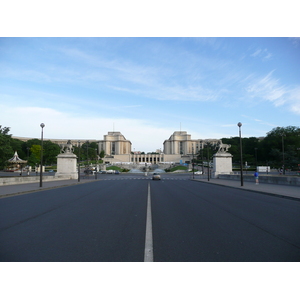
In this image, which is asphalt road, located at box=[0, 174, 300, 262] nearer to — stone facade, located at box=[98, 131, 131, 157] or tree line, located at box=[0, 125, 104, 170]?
tree line, located at box=[0, 125, 104, 170]

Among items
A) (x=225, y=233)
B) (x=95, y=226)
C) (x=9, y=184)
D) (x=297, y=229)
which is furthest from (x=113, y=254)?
(x=9, y=184)

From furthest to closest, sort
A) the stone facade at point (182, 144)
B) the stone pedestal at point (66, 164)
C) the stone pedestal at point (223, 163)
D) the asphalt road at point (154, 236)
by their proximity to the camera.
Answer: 1. the stone facade at point (182, 144)
2. the stone pedestal at point (223, 163)
3. the stone pedestal at point (66, 164)
4. the asphalt road at point (154, 236)

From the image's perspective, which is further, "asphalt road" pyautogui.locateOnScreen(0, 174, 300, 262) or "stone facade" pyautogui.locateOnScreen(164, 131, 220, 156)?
"stone facade" pyautogui.locateOnScreen(164, 131, 220, 156)

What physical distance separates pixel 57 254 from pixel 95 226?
2.33 m

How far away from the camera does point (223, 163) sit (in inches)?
1620

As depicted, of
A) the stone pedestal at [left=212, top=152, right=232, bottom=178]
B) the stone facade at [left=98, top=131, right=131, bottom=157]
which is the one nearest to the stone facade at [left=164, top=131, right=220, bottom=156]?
the stone facade at [left=98, top=131, right=131, bottom=157]

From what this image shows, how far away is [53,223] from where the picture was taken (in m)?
7.39

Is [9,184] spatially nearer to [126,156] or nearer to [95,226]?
[95,226]

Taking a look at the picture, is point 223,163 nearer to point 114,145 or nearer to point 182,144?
point 182,144

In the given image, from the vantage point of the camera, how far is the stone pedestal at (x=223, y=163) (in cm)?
4050

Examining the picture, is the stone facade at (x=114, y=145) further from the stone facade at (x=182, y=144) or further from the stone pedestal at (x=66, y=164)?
the stone pedestal at (x=66, y=164)

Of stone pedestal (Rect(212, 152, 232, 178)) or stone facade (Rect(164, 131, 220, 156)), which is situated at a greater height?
stone facade (Rect(164, 131, 220, 156))

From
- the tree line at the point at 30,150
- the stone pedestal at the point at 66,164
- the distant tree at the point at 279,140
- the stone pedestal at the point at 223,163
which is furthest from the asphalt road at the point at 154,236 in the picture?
the distant tree at the point at 279,140

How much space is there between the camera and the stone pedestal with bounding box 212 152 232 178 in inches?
1594
